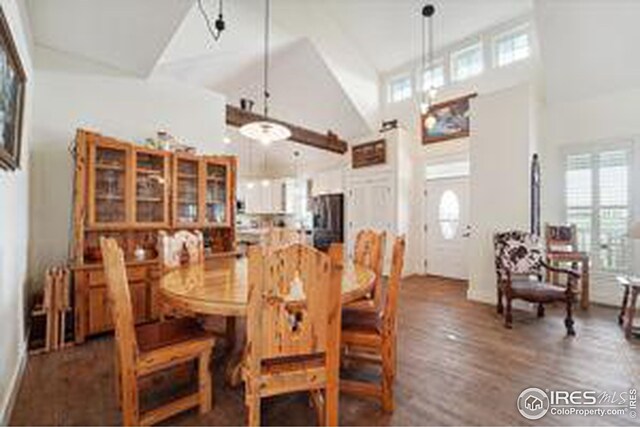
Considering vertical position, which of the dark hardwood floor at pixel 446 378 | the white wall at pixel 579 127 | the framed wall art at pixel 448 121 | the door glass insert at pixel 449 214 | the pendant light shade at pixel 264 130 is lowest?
the dark hardwood floor at pixel 446 378

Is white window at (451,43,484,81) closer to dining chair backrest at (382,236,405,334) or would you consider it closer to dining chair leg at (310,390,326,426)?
dining chair backrest at (382,236,405,334)

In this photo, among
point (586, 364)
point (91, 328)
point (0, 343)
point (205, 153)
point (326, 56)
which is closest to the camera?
point (0, 343)

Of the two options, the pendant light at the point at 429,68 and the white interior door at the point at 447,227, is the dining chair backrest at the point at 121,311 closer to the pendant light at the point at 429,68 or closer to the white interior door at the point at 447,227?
the pendant light at the point at 429,68

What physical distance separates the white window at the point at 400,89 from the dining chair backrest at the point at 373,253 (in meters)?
4.47

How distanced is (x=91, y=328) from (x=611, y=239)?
253 inches

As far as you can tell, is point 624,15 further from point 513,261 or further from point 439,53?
point 513,261

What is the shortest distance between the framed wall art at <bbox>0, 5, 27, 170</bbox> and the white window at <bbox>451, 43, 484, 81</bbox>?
593 centimetres

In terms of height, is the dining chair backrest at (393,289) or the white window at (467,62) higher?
the white window at (467,62)

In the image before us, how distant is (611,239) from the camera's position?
14.3 ft

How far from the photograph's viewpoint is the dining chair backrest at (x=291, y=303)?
56.5 inches

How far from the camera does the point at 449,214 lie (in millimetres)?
6043

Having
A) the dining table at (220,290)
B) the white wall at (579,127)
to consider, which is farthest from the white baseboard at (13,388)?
the white wall at (579,127)

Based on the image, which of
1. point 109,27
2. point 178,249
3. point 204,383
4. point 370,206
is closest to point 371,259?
point 204,383

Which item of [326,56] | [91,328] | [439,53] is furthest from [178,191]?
[439,53]
